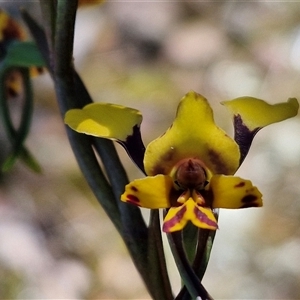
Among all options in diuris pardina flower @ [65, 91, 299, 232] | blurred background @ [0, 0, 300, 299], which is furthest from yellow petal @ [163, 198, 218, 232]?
blurred background @ [0, 0, 300, 299]

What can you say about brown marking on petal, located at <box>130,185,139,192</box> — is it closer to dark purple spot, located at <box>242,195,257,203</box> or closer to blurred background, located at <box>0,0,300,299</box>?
dark purple spot, located at <box>242,195,257,203</box>

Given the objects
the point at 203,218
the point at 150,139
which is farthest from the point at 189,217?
the point at 150,139

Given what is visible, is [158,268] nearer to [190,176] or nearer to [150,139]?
[190,176]

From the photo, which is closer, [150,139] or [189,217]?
[189,217]

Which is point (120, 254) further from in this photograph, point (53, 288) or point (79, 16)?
point (79, 16)

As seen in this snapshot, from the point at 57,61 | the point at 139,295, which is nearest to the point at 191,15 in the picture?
the point at 139,295
